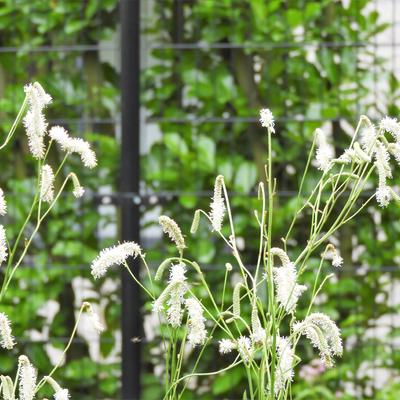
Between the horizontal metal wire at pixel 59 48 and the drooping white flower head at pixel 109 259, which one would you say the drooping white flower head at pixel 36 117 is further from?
the horizontal metal wire at pixel 59 48

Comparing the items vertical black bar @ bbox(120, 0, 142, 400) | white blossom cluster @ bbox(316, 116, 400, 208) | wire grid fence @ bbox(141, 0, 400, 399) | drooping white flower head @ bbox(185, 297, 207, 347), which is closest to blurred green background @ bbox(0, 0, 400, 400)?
wire grid fence @ bbox(141, 0, 400, 399)

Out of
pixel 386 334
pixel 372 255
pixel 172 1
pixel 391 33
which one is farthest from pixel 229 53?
pixel 386 334

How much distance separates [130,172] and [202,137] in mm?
298

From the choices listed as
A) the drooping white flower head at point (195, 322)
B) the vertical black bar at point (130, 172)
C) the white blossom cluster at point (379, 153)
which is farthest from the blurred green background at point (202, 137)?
the drooping white flower head at point (195, 322)

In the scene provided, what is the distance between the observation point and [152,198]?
337 centimetres

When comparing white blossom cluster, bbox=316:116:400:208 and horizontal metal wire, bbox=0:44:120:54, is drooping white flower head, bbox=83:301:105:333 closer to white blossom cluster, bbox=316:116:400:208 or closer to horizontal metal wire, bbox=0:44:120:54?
white blossom cluster, bbox=316:116:400:208

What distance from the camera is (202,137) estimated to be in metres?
3.39

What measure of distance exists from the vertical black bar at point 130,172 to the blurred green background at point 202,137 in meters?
0.13

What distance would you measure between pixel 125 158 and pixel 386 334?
37.2 inches

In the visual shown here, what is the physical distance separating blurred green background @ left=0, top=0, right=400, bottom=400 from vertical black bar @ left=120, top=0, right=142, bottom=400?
0.43ft

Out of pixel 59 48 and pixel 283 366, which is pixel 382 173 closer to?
pixel 283 366

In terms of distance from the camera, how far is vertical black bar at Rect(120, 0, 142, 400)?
10.5 feet

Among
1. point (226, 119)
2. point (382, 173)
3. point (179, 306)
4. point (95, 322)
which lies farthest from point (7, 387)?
point (226, 119)

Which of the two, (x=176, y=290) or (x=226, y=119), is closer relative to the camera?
(x=176, y=290)
